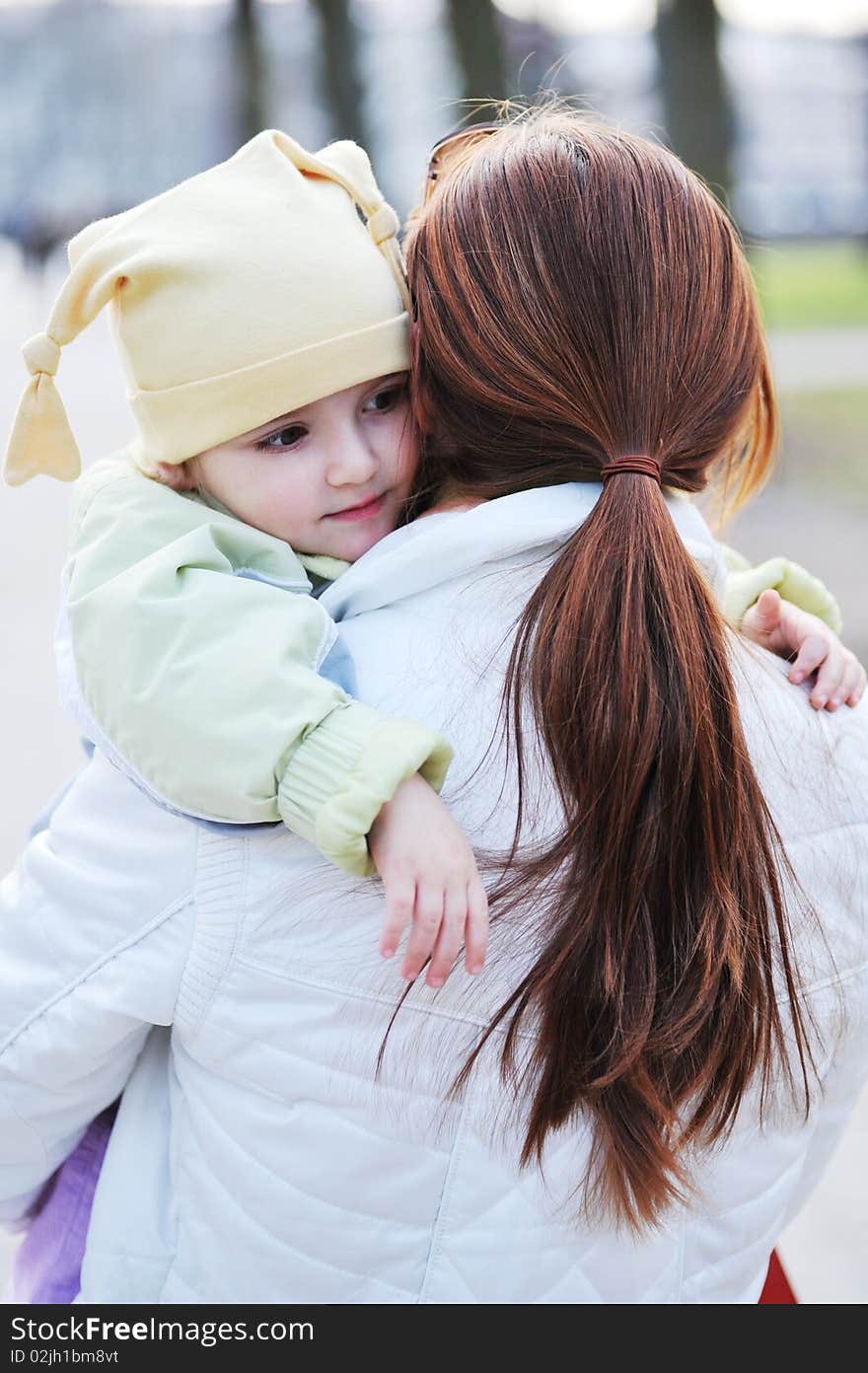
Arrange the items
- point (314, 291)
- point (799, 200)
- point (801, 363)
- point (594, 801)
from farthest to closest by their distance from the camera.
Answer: point (801, 363) → point (799, 200) → point (314, 291) → point (594, 801)

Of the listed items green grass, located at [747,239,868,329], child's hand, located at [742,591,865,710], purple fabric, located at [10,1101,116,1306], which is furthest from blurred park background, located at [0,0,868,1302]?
green grass, located at [747,239,868,329]

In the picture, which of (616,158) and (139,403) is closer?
(616,158)

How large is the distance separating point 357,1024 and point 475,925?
137 mm

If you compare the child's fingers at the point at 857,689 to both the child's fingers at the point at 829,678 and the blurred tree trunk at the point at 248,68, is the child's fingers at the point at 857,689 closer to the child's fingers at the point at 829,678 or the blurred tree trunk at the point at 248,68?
the child's fingers at the point at 829,678

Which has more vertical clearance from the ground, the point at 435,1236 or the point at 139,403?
the point at 139,403

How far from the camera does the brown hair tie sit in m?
0.94

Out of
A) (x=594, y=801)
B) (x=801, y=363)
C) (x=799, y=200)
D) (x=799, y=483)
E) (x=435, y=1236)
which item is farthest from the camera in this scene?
(x=801, y=363)

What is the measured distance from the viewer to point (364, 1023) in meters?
0.96

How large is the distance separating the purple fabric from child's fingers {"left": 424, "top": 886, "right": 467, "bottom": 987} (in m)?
0.48

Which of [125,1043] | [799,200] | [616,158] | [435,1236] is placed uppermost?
[616,158]

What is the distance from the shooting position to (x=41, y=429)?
1208 mm

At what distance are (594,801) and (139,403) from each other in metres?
0.58

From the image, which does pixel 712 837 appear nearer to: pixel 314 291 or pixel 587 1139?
pixel 587 1139

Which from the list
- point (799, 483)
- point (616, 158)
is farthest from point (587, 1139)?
point (799, 483)
